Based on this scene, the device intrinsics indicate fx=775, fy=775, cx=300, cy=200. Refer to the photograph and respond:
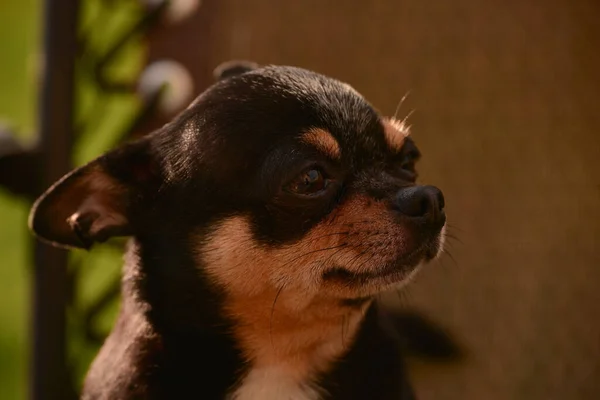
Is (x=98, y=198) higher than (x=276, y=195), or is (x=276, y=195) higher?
(x=276, y=195)

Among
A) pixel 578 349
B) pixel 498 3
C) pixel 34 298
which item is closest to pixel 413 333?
pixel 578 349

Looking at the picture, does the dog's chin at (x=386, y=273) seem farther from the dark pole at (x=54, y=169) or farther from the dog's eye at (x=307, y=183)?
the dark pole at (x=54, y=169)

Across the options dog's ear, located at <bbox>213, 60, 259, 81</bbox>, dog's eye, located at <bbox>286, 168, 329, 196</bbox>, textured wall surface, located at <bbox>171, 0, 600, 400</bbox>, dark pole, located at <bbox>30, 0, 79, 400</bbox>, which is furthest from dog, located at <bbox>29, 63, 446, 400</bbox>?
dark pole, located at <bbox>30, 0, 79, 400</bbox>

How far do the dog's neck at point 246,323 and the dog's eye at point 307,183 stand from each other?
0.74ft

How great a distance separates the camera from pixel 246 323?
1542mm

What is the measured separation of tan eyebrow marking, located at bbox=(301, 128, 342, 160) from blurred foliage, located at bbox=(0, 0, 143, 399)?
0.90 meters

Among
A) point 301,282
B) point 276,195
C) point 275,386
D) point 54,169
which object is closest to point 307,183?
point 276,195

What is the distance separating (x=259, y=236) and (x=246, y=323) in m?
0.20

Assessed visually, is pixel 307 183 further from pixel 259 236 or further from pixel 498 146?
pixel 498 146

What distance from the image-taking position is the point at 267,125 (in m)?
1.41

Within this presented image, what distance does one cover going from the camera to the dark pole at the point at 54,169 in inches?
81.2

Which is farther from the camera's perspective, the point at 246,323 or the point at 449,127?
the point at 449,127

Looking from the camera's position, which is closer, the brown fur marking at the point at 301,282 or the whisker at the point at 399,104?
the brown fur marking at the point at 301,282

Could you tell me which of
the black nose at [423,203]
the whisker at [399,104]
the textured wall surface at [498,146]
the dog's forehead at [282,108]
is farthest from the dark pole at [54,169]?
the black nose at [423,203]
